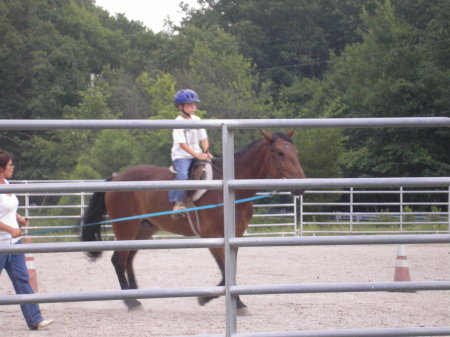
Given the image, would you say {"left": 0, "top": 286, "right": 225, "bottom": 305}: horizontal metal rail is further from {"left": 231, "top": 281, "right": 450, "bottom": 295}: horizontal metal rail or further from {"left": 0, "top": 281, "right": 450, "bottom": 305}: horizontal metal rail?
{"left": 231, "top": 281, "right": 450, "bottom": 295}: horizontal metal rail

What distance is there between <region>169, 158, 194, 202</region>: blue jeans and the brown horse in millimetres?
251

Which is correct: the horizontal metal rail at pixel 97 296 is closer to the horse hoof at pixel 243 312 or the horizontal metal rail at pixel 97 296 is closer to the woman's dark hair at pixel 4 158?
the woman's dark hair at pixel 4 158

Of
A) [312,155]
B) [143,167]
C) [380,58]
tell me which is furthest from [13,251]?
[380,58]

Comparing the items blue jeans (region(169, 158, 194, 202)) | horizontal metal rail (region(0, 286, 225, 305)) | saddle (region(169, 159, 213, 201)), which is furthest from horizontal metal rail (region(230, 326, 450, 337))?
blue jeans (region(169, 158, 194, 202))

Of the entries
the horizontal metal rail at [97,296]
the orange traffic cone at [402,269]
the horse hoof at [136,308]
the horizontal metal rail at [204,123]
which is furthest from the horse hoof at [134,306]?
the horizontal metal rail at [204,123]

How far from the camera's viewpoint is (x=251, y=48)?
56938mm

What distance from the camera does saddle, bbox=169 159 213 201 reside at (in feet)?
21.9

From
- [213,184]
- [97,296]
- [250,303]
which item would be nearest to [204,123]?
[213,184]

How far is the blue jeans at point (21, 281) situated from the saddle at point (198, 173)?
6.02 feet

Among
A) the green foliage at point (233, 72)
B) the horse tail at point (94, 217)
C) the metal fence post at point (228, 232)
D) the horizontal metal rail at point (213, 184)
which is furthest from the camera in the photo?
the green foliage at point (233, 72)

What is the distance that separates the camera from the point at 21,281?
539 cm

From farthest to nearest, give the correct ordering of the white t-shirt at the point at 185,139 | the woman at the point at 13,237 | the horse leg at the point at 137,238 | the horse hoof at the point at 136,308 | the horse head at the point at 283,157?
1. the horse leg at the point at 137,238
2. the white t-shirt at the point at 185,139
3. the horse head at the point at 283,157
4. the horse hoof at the point at 136,308
5. the woman at the point at 13,237

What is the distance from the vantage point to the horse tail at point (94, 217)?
291 inches

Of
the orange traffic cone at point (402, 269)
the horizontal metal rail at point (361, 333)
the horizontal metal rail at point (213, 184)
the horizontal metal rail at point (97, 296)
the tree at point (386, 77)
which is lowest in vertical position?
the orange traffic cone at point (402, 269)
